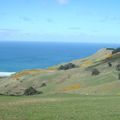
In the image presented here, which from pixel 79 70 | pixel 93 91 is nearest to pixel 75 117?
pixel 93 91

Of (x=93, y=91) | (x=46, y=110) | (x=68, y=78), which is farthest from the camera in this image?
(x=68, y=78)

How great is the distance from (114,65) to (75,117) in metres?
61.3

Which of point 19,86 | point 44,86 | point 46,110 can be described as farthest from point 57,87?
point 46,110

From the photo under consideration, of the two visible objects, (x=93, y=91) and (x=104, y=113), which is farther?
(x=93, y=91)

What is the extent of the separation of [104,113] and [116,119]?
2657mm

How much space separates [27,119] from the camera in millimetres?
22422

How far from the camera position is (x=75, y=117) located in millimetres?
23203

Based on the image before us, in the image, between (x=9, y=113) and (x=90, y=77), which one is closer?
(x=9, y=113)

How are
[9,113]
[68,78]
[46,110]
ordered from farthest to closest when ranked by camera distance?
[68,78] < [46,110] < [9,113]

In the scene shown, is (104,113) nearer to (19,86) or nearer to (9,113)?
(9,113)

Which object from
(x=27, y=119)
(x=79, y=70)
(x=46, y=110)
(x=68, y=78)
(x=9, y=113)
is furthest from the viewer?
(x=79, y=70)

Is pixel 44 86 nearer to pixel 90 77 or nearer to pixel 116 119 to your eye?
pixel 90 77

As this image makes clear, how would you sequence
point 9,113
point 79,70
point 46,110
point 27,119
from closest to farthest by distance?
point 27,119
point 9,113
point 46,110
point 79,70

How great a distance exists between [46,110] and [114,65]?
58408 mm
